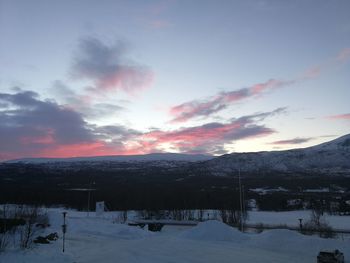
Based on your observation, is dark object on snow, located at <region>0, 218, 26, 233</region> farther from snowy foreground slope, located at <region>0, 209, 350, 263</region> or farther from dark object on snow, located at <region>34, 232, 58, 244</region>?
snowy foreground slope, located at <region>0, 209, 350, 263</region>

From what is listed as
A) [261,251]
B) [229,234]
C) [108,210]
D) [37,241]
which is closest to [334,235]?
[229,234]

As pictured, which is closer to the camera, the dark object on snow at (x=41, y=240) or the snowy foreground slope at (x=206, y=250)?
the snowy foreground slope at (x=206, y=250)

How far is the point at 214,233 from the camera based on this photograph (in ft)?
173

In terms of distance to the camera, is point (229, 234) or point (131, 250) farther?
point (229, 234)

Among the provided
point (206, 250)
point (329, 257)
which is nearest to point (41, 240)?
point (206, 250)

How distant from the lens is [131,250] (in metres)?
40.8

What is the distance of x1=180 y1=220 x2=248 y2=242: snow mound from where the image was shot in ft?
166

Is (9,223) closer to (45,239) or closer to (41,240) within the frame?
(41,240)

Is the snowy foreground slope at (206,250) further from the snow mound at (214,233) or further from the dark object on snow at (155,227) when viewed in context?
the dark object on snow at (155,227)

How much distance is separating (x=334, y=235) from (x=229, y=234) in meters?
16.5

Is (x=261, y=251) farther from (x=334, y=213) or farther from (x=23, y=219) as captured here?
(x=334, y=213)

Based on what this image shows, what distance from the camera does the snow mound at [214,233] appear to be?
50.6m

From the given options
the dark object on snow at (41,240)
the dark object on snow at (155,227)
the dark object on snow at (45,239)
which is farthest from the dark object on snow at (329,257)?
the dark object on snow at (155,227)

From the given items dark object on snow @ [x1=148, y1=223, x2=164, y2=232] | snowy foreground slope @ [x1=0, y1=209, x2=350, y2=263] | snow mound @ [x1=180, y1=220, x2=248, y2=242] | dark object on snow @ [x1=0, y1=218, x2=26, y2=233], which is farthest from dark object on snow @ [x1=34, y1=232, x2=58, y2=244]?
dark object on snow @ [x1=148, y1=223, x2=164, y2=232]
